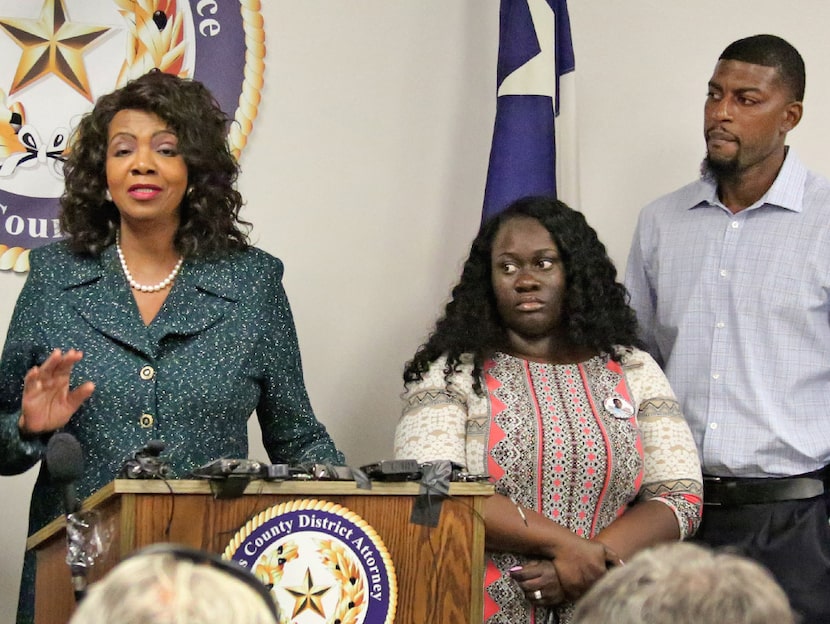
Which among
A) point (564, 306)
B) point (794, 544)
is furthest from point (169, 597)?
point (794, 544)

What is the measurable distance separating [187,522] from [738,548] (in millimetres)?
1743

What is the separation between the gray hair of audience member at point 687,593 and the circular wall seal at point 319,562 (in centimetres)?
92

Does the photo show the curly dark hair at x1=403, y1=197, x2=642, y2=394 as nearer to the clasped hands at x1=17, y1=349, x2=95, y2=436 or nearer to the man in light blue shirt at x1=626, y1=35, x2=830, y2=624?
the man in light blue shirt at x1=626, y1=35, x2=830, y2=624

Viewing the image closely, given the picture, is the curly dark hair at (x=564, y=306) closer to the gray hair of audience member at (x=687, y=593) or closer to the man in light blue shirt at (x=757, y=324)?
the man in light blue shirt at (x=757, y=324)

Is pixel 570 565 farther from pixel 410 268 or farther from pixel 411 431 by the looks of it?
pixel 410 268

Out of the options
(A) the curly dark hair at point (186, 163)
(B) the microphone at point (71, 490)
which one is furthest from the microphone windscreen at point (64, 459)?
(A) the curly dark hair at point (186, 163)

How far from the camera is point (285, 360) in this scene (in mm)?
3168

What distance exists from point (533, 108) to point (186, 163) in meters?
1.48

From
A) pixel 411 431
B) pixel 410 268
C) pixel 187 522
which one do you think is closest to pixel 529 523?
pixel 411 431

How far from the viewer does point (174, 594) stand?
1.27 m

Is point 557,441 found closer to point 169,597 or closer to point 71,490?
point 71,490

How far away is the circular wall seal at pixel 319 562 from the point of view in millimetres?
2287

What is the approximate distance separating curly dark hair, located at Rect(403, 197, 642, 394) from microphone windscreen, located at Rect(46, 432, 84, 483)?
4.00ft

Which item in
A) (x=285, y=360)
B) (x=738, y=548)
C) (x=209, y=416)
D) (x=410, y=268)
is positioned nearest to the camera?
(x=209, y=416)
